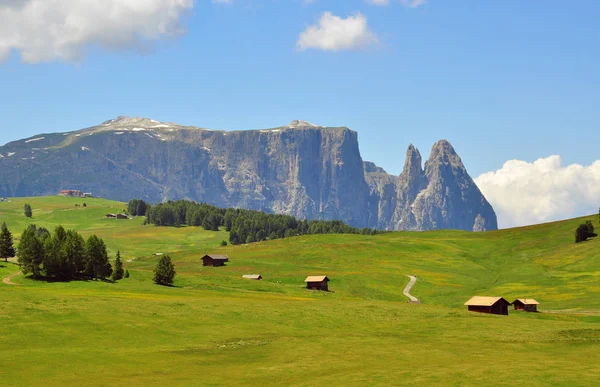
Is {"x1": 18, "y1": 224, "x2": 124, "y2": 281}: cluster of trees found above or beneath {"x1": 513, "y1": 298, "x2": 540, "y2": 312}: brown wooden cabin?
above

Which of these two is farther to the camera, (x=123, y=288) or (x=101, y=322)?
(x=123, y=288)

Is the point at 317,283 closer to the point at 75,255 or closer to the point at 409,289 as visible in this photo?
the point at 409,289

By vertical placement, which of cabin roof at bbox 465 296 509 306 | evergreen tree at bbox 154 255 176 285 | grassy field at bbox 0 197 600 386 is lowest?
grassy field at bbox 0 197 600 386

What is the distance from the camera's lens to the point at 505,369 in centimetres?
6178

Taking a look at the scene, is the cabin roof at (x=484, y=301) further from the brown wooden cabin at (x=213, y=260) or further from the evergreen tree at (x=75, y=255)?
the brown wooden cabin at (x=213, y=260)

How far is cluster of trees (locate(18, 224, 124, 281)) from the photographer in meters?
122

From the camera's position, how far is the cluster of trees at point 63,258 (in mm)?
122500

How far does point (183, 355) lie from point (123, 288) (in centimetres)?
5424

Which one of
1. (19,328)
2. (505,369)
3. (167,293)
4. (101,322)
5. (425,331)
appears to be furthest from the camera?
(167,293)

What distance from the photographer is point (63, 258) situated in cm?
12556

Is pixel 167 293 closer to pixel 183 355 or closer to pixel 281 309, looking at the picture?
pixel 281 309

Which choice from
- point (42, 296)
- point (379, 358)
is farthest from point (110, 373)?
point (42, 296)

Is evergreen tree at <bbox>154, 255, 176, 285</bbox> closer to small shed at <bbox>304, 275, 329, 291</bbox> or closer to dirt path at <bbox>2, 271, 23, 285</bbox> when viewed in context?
dirt path at <bbox>2, 271, 23, 285</bbox>

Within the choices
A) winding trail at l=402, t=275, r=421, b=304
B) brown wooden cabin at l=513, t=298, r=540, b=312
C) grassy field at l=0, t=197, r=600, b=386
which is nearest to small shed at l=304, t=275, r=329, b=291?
grassy field at l=0, t=197, r=600, b=386
